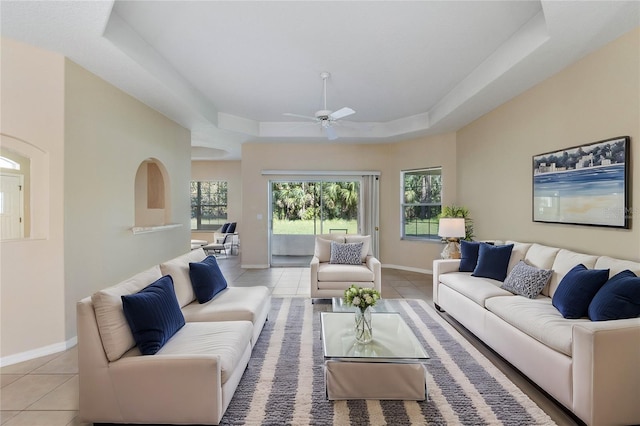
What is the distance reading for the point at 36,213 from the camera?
3.25 meters

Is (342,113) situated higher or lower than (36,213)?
higher

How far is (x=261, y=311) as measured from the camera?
11.1ft

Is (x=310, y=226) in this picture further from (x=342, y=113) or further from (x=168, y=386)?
(x=168, y=386)

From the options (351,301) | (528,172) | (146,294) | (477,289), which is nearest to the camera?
(146,294)

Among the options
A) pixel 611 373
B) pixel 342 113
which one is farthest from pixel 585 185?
pixel 342 113

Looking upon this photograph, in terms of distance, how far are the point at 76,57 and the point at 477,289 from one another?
187 inches

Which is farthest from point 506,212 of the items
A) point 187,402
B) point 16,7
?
point 16,7

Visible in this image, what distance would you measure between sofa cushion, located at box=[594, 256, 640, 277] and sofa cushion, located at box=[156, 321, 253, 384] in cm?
293

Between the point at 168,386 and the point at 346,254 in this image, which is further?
the point at 346,254

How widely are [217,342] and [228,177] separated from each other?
9.15 meters

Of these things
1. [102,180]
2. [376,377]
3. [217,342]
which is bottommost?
[376,377]

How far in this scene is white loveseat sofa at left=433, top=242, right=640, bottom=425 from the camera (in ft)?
6.49

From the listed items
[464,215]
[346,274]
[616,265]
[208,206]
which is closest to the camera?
[616,265]

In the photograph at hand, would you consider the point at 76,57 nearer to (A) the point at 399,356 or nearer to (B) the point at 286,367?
(B) the point at 286,367
